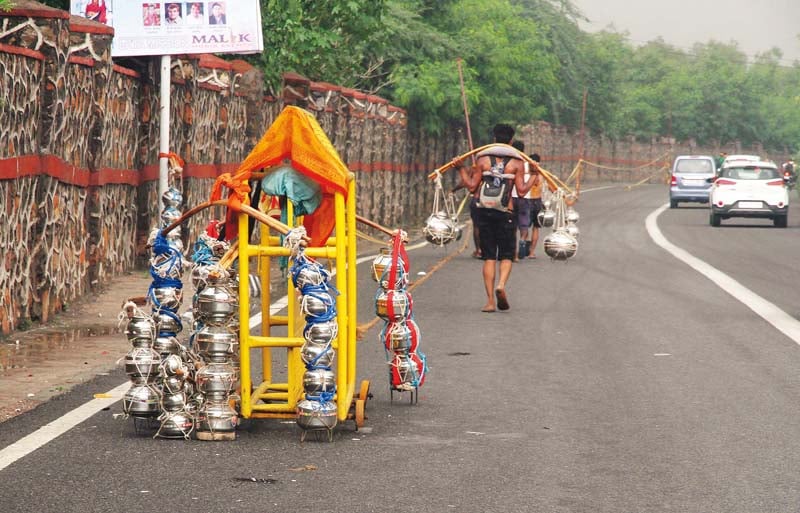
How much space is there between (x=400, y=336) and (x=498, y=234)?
18.9ft

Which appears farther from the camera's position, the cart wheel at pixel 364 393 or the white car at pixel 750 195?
the white car at pixel 750 195

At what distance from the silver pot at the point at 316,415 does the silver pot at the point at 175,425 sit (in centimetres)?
60

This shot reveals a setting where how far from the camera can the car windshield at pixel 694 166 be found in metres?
48.2

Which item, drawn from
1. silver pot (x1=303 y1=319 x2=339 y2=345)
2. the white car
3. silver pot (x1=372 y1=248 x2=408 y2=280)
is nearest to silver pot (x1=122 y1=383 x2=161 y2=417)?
silver pot (x1=303 y1=319 x2=339 y2=345)

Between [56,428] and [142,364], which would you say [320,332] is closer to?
[142,364]

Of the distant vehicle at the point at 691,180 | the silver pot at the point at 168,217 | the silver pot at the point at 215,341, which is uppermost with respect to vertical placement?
the silver pot at the point at 168,217

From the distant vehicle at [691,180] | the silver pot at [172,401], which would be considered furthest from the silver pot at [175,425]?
the distant vehicle at [691,180]

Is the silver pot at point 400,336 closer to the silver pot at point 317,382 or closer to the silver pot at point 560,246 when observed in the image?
the silver pot at point 317,382

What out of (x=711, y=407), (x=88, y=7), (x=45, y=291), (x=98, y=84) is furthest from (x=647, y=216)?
(x=711, y=407)

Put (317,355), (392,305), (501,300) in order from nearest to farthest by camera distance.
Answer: (317,355)
(392,305)
(501,300)

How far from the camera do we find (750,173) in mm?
35500

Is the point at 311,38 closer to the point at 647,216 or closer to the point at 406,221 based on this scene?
the point at 406,221

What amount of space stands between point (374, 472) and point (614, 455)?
1.27 meters

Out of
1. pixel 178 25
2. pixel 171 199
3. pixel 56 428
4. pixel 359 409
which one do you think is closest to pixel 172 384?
pixel 56 428
